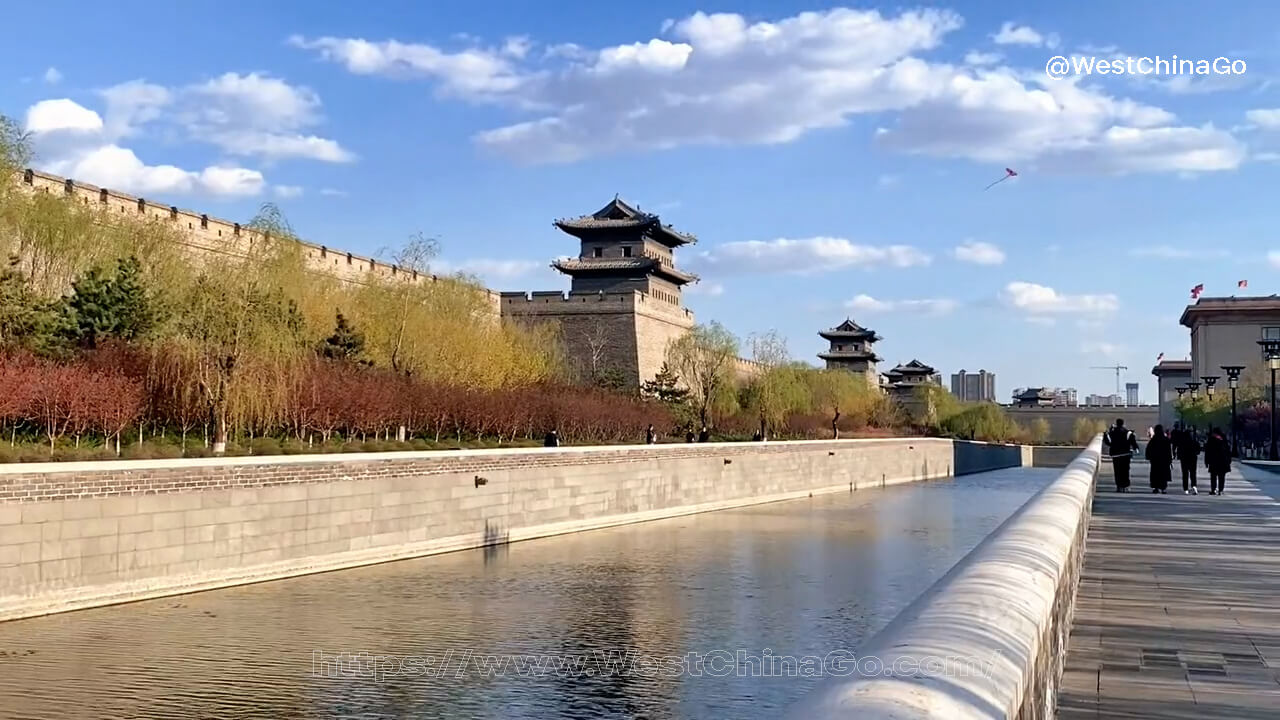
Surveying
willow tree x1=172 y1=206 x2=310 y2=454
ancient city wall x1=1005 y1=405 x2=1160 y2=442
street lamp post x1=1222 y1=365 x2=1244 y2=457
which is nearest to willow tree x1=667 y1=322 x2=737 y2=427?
street lamp post x1=1222 y1=365 x2=1244 y2=457

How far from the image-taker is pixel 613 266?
155 ft

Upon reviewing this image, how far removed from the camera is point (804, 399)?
Result: 4462 cm

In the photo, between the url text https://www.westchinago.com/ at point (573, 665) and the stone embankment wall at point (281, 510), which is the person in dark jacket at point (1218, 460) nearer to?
the stone embankment wall at point (281, 510)

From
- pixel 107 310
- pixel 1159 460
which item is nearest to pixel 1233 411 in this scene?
pixel 1159 460

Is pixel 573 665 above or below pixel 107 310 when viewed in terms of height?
below

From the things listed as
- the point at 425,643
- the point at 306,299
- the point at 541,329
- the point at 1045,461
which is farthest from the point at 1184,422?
the point at 425,643

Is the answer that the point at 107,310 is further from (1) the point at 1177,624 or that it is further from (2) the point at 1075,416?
(2) the point at 1075,416

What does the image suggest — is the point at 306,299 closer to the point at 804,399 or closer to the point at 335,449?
the point at 335,449

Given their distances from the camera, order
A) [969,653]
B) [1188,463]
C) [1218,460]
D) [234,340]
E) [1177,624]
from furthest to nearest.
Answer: [234,340], [1188,463], [1218,460], [1177,624], [969,653]

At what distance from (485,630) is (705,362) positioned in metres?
30.9

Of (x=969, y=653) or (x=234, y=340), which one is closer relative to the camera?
(x=969, y=653)

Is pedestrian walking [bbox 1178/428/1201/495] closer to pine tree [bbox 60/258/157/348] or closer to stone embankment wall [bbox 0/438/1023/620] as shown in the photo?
stone embankment wall [bbox 0/438/1023/620]

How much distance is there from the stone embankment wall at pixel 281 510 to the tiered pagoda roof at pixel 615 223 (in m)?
26.8

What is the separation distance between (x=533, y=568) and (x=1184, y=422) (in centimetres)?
5061
